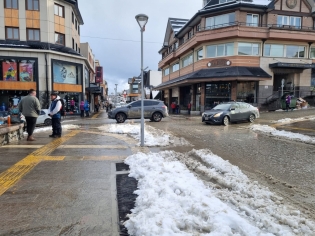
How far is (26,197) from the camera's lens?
11.9 feet

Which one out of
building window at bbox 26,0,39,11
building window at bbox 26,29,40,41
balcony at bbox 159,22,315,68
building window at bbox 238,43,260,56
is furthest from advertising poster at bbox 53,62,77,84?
building window at bbox 238,43,260,56

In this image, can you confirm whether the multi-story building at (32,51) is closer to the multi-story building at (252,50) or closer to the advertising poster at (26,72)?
the advertising poster at (26,72)

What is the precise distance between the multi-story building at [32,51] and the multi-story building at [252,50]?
44.0 ft

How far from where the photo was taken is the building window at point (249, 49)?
24.3 meters

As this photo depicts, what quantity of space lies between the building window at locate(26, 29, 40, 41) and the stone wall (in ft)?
62.1

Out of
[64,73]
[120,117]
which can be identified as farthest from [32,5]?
[120,117]

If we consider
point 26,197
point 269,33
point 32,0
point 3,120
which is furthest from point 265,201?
point 32,0

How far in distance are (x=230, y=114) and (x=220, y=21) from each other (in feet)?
45.7

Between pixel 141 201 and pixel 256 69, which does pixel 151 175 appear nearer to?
pixel 141 201

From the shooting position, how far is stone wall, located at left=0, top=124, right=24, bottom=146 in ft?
24.3

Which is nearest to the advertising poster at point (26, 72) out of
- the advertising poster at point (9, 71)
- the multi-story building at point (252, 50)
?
the advertising poster at point (9, 71)

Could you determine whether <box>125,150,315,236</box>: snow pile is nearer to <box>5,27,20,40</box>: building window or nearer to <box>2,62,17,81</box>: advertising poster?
<box>2,62,17,81</box>: advertising poster

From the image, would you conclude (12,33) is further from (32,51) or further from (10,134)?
(10,134)

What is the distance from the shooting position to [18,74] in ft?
74.8
